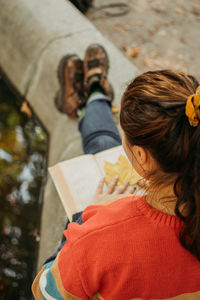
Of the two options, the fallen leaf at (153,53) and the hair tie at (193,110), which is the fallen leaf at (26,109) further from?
the hair tie at (193,110)

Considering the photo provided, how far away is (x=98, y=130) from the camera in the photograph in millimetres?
1875

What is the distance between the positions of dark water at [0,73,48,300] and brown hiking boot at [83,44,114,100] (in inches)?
26.2

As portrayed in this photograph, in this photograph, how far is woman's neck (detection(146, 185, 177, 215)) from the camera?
2.53 feet

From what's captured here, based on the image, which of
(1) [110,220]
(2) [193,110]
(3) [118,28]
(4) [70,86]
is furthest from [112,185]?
(3) [118,28]

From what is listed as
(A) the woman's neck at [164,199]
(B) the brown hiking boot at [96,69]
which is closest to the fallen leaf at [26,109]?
(B) the brown hiking boot at [96,69]

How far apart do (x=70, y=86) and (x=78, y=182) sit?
1020 mm

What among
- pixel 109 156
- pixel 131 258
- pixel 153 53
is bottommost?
pixel 153 53

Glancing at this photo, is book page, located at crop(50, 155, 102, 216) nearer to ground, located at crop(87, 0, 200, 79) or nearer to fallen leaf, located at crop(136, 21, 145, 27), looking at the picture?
ground, located at crop(87, 0, 200, 79)

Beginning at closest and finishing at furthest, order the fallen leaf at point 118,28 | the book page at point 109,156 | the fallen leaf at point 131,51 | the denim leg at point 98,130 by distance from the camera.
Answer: the book page at point 109,156 → the denim leg at point 98,130 → the fallen leaf at point 131,51 → the fallen leaf at point 118,28

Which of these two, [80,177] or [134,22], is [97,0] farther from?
[80,177]

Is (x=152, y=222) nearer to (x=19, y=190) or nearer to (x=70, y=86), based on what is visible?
(x=19, y=190)

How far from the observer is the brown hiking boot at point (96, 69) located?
2.21 m

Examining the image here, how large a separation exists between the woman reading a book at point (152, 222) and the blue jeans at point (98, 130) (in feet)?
3.09

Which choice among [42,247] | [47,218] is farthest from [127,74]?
[42,247]
